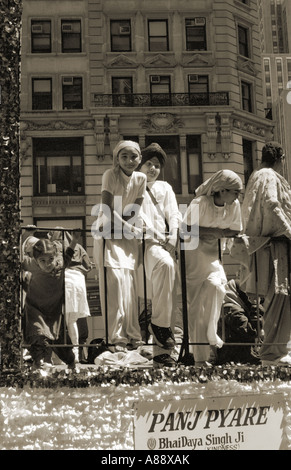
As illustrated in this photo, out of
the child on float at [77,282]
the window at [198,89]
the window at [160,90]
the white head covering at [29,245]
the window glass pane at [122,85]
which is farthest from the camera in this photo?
the window at [198,89]

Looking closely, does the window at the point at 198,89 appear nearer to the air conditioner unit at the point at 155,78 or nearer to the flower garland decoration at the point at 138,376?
the air conditioner unit at the point at 155,78

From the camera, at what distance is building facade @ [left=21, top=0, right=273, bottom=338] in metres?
26.9

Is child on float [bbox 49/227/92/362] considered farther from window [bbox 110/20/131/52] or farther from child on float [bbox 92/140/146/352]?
window [bbox 110/20/131/52]

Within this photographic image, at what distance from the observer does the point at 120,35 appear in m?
28.2

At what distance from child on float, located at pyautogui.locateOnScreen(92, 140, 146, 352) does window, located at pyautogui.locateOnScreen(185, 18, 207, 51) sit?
2385 cm

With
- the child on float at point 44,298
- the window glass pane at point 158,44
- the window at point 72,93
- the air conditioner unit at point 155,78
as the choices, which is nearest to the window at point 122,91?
the air conditioner unit at point 155,78

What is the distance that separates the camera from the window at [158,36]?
91.9 feet

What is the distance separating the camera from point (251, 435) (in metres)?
4.39

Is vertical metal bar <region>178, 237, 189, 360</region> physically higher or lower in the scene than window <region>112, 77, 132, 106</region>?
lower

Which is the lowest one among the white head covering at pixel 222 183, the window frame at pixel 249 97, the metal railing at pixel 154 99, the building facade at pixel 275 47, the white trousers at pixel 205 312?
the white trousers at pixel 205 312

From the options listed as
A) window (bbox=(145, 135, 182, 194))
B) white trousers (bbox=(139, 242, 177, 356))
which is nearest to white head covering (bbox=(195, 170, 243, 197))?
white trousers (bbox=(139, 242, 177, 356))

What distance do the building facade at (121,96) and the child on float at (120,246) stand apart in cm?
2111
